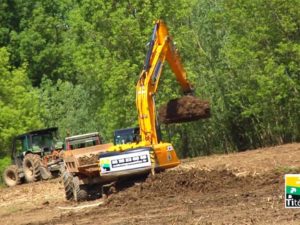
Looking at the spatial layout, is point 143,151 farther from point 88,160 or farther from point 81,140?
point 81,140

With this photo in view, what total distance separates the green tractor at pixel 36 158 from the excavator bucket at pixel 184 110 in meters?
11.3

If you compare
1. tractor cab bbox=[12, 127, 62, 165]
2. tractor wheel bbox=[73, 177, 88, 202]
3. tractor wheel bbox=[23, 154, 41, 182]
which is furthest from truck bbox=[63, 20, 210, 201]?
tractor cab bbox=[12, 127, 62, 165]

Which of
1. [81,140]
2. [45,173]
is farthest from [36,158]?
[81,140]

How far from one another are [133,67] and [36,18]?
109 feet

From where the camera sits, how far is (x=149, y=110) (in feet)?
61.6

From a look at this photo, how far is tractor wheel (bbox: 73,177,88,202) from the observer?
19422 millimetres

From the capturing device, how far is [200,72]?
37.5 metres

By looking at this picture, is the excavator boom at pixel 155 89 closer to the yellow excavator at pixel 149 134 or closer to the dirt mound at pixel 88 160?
the yellow excavator at pixel 149 134

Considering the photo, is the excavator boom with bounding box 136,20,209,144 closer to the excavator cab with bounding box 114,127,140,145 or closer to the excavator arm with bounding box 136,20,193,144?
the excavator arm with bounding box 136,20,193,144

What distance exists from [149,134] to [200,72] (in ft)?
62.6

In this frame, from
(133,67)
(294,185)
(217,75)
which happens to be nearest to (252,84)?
(217,75)

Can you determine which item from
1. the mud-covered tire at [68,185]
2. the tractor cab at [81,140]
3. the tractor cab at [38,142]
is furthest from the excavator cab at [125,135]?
the tractor cab at [38,142]

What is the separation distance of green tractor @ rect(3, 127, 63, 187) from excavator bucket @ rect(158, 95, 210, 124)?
1125 cm

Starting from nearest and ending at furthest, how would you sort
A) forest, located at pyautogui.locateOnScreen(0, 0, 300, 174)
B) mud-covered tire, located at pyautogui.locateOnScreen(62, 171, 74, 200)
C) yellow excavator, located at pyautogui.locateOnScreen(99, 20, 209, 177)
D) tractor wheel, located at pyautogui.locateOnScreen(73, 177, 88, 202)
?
1. yellow excavator, located at pyautogui.locateOnScreen(99, 20, 209, 177)
2. tractor wheel, located at pyautogui.locateOnScreen(73, 177, 88, 202)
3. mud-covered tire, located at pyautogui.locateOnScreen(62, 171, 74, 200)
4. forest, located at pyautogui.locateOnScreen(0, 0, 300, 174)
